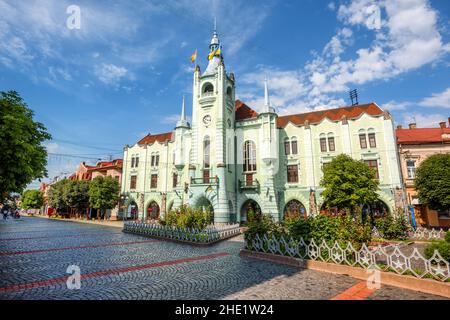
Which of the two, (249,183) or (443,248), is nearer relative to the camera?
(443,248)

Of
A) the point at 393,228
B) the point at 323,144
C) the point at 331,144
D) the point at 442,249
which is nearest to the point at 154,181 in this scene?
the point at 323,144

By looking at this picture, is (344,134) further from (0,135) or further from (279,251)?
(0,135)

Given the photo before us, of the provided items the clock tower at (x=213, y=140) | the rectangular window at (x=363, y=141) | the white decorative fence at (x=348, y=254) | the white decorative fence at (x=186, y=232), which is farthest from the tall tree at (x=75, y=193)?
the rectangular window at (x=363, y=141)

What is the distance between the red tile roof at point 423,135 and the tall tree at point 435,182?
258 inches

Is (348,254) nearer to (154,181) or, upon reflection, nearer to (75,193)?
(154,181)

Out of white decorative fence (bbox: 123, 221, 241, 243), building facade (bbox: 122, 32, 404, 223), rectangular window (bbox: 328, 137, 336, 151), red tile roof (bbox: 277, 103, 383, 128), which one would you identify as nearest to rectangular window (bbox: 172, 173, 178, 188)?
building facade (bbox: 122, 32, 404, 223)

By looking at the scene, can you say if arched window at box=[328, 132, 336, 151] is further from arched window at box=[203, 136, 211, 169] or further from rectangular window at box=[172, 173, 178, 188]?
rectangular window at box=[172, 173, 178, 188]

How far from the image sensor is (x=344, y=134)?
28.5 m

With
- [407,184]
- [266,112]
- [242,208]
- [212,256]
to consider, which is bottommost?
[212,256]

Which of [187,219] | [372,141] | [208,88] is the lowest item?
[187,219]

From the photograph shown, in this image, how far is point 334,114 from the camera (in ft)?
106

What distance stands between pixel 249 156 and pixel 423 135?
2235 cm

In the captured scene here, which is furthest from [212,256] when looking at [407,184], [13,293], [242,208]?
[407,184]
